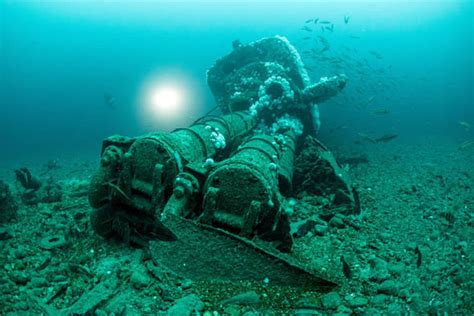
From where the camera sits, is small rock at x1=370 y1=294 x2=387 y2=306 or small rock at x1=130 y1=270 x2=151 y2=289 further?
small rock at x1=130 y1=270 x2=151 y2=289

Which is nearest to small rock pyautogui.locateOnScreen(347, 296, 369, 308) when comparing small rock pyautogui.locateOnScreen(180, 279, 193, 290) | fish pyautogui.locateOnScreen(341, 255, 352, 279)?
fish pyautogui.locateOnScreen(341, 255, 352, 279)

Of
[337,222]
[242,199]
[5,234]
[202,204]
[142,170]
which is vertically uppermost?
[142,170]

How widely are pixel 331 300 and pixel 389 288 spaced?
0.82 meters

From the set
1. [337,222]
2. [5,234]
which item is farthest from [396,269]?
[5,234]

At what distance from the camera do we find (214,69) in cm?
1331

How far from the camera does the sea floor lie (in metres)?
2.92

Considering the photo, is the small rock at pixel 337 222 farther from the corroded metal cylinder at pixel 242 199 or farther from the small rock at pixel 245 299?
the small rock at pixel 245 299

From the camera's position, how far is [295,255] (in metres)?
4.18

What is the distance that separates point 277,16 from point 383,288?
543 ft

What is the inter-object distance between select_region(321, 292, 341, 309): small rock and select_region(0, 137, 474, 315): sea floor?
11 millimetres

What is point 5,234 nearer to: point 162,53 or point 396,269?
point 396,269

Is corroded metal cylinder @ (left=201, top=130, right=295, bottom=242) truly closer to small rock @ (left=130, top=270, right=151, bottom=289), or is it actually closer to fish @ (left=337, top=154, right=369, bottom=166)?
small rock @ (left=130, top=270, right=151, bottom=289)

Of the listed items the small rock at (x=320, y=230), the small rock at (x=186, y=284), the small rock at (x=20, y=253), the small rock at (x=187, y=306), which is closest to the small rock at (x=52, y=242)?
the small rock at (x=20, y=253)

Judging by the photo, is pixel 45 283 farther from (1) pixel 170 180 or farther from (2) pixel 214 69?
(2) pixel 214 69
